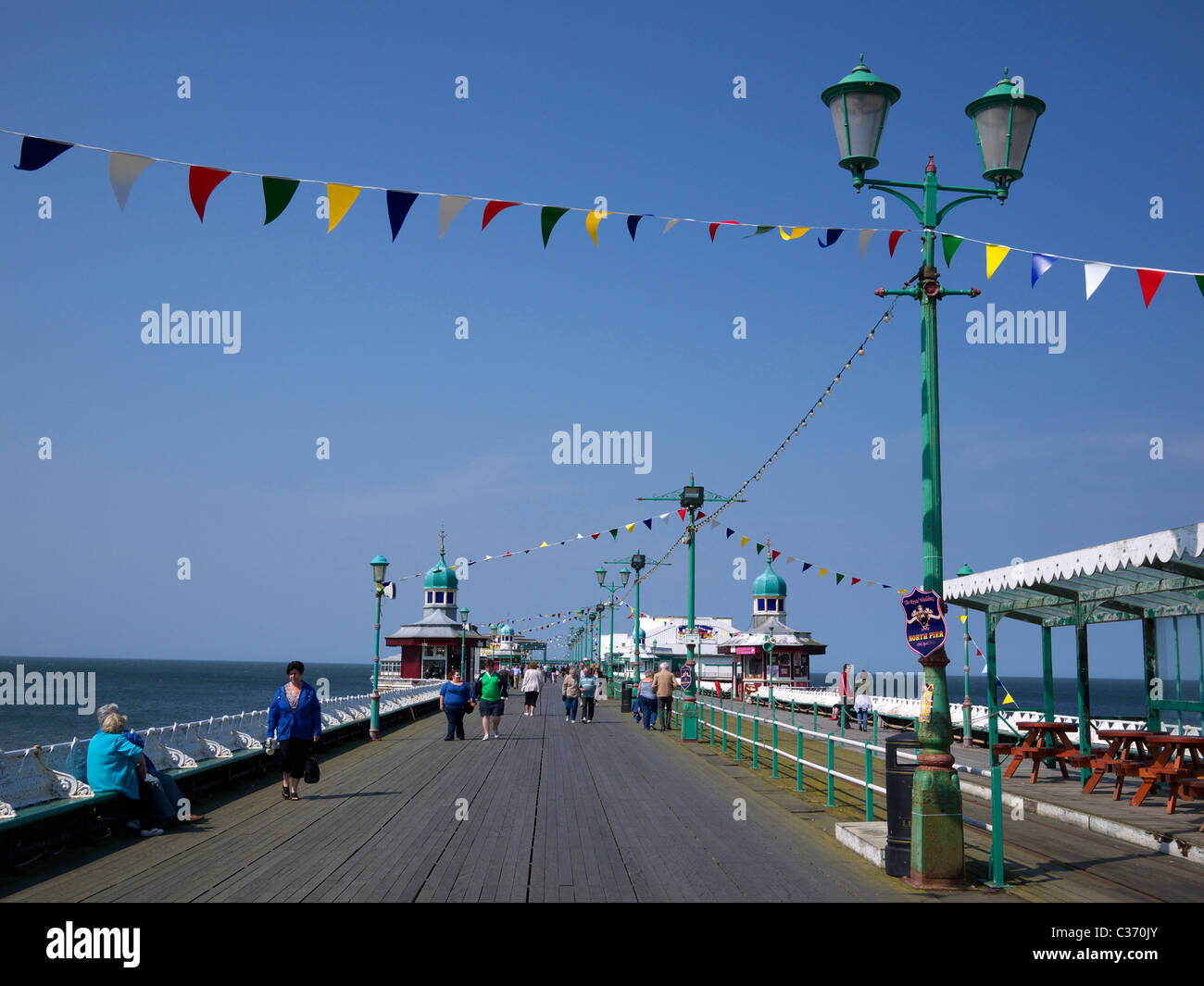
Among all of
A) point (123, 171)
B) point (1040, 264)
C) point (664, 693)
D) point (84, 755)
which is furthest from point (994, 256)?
point (664, 693)

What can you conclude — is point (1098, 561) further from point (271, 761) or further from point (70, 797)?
point (271, 761)

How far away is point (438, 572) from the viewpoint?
242 ft

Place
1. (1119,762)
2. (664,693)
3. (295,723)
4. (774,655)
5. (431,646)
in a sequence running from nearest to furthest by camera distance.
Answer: (1119,762), (295,723), (664,693), (774,655), (431,646)

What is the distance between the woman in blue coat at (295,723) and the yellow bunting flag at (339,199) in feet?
17.8

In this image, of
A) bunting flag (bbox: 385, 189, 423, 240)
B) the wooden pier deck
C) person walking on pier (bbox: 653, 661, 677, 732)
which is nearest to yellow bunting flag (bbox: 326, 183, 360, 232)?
bunting flag (bbox: 385, 189, 423, 240)

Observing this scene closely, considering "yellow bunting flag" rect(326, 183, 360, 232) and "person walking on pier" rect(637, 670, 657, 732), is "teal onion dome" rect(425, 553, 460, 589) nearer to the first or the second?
"person walking on pier" rect(637, 670, 657, 732)

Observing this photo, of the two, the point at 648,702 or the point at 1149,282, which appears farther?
the point at 648,702

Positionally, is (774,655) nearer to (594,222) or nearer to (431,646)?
(431,646)

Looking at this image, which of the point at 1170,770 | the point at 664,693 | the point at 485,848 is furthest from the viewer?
the point at 664,693

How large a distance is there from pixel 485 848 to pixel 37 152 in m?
7.49

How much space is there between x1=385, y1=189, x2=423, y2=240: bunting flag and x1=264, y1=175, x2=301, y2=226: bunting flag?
974 millimetres

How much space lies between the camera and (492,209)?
11406mm
